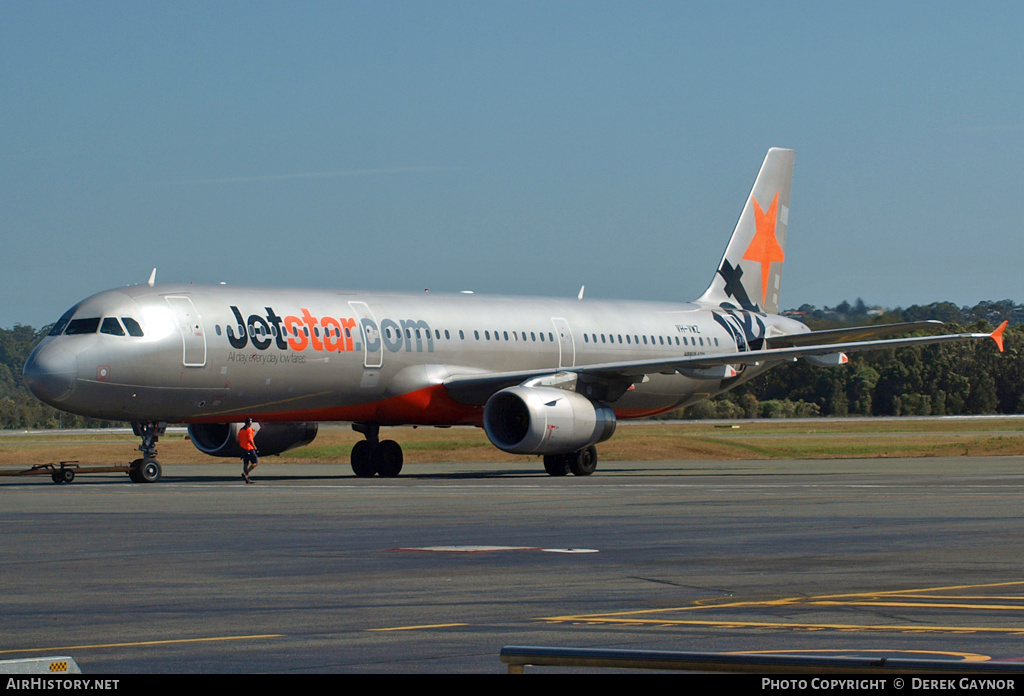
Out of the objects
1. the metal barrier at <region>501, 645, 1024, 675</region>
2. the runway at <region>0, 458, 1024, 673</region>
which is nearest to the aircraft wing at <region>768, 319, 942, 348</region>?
the runway at <region>0, 458, 1024, 673</region>

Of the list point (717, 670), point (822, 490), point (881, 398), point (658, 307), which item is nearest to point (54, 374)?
point (822, 490)

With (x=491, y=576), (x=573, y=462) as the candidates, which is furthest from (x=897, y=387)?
(x=491, y=576)

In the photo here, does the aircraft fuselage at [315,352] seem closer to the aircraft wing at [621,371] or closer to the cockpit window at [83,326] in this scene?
the cockpit window at [83,326]

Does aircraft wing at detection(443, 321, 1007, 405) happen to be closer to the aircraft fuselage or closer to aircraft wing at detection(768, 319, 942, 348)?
the aircraft fuselage

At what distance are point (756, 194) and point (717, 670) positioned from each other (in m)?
41.9

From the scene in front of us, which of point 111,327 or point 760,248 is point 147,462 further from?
point 760,248

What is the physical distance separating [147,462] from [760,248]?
74.1ft

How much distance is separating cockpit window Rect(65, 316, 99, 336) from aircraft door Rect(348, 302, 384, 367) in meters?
6.09

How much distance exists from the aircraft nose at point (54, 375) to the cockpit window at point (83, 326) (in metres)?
0.69

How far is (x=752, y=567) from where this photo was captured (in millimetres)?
12797

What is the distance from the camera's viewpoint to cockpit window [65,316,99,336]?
2983cm

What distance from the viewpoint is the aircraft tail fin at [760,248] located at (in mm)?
44850

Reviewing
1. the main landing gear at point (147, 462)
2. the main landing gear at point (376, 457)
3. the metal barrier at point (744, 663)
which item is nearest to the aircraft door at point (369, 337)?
the main landing gear at point (376, 457)

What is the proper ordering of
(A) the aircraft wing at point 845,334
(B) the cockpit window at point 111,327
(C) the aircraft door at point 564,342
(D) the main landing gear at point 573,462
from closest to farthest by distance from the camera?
(B) the cockpit window at point 111,327, (D) the main landing gear at point 573,462, (A) the aircraft wing at point 845,334, (C) the aircraft door at point 564,342
